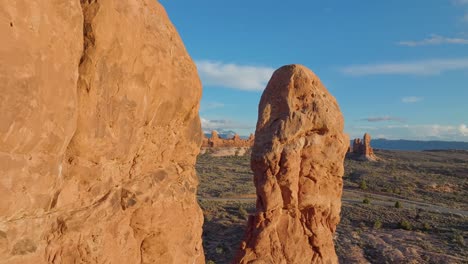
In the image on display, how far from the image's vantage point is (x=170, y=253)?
6203 mm

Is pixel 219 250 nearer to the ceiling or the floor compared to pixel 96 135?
nearer to the floor

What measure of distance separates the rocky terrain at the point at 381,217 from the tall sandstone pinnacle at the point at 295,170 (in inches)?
323

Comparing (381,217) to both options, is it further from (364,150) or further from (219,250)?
(364,150)

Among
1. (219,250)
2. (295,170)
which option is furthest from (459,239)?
(295,170)

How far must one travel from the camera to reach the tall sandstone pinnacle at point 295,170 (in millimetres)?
10773

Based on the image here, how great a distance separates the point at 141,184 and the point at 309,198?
6.56 metres

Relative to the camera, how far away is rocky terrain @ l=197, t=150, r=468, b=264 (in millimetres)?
19422

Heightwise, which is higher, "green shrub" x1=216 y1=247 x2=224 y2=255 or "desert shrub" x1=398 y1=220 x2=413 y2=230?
"desert shrub" x1=398 y1=220 x2=413 y2=230

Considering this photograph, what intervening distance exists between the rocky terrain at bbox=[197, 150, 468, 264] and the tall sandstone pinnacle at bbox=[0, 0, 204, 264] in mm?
13272

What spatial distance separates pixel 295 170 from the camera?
1084cm

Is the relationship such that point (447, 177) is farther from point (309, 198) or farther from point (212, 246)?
point (309, 198)

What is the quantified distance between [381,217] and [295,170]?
1888 centimetres

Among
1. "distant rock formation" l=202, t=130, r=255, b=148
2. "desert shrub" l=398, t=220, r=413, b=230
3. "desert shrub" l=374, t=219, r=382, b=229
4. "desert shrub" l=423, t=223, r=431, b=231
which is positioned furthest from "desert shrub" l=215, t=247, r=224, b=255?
"distant rock formation" l=202, t=130, r=255, b=148

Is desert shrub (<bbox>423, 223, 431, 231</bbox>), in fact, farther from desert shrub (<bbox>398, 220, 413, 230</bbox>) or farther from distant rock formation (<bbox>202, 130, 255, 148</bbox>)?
distant rock formation (<bbox>202, 130, 255, 148</bbox>)
